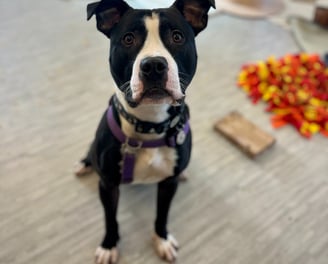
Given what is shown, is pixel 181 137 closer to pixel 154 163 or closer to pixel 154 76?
pixel 154 163

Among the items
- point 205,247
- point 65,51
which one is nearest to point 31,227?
point 205,247

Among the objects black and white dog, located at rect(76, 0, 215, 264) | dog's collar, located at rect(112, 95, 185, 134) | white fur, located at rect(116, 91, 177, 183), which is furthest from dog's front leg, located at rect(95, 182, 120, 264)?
dog's collar, located at rect(112, 95, 185, 134)

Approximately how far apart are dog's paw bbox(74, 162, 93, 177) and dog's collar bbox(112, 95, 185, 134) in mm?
599

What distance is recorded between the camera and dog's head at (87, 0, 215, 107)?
3.47ft

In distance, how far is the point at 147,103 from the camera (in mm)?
1112

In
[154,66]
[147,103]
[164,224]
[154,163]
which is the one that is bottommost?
[164,224]

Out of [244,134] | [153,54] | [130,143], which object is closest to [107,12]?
[153,54]

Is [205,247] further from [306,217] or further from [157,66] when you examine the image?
[157,66]

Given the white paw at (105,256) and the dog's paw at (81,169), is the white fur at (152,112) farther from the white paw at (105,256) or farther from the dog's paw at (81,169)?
the dog's paw at (81,169)

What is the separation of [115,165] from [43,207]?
1.74 feet

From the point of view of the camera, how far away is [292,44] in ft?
9.42

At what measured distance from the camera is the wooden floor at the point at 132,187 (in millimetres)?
→ 1588

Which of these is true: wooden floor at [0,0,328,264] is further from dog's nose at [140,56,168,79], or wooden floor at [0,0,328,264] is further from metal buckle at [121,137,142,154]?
dog's nose at [140,56,168,79]

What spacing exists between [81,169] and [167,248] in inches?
21.2
